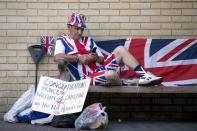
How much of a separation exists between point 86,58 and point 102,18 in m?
1.06

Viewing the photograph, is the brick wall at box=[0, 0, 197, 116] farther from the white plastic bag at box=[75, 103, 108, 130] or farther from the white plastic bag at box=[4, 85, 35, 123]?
the white plastic bag at box=[75, 103, 108, 130]

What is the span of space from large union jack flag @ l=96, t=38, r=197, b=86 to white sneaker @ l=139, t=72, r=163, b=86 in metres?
0.84

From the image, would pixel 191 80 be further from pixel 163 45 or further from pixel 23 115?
pixel 23 115

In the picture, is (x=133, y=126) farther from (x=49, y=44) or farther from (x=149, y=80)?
(x=49, y=44)

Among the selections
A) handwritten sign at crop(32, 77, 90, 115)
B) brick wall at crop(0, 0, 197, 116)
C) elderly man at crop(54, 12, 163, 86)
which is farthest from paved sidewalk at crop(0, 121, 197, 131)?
brick wall at crop(0, 0, 197, 116)

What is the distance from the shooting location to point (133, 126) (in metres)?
7.77

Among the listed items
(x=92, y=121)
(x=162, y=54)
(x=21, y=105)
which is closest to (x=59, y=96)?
(x=21, y=105)

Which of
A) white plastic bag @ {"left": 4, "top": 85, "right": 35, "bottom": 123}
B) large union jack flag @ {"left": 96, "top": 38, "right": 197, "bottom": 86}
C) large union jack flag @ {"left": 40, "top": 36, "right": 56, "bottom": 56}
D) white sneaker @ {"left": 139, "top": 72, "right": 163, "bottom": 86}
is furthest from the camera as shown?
large union jack flag @ {"left": 40, "top": 36, "right": 56, "bottom": 56}

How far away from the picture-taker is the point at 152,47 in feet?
28.0

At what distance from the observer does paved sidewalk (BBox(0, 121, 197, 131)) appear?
286 inches

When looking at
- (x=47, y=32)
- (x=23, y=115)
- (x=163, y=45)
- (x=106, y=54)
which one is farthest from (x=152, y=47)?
(x=23, y=115)

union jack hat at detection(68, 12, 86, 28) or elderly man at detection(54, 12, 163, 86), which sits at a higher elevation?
union jack hat at detection(68, 12, 86, 28)

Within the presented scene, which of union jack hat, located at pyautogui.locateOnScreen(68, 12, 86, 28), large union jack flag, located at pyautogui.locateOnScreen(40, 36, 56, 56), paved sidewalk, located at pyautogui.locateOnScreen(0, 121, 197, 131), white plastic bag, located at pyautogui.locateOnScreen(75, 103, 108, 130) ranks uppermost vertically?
union jack hat, located at pyautogui.locateOnScreen(68, 12, 86, 28)

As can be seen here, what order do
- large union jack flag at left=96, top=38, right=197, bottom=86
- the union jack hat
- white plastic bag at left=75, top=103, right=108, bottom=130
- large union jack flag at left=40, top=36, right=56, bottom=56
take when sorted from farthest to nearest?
large union jack flag at left=40, top=36, right=56, bottom=56, large union jack flag at left=96, top=38, right=197, bottom=86, the union jack hat, white plastic bag at left=75, top=103, right=108, bottom=130
